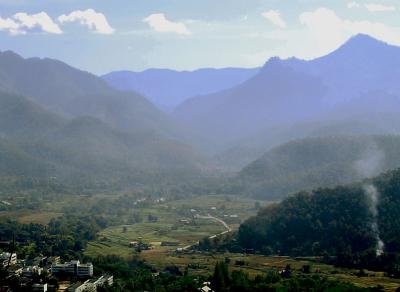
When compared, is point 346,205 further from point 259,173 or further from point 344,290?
point 259,173

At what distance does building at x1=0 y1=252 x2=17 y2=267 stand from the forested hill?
25.2 metres

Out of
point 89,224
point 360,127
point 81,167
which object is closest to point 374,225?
point 89,224

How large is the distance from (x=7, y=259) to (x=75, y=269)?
20.8 feet

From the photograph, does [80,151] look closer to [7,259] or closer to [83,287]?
[7,259]

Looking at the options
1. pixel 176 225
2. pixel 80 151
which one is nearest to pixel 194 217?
pixel 176 225

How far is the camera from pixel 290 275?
5384 cm

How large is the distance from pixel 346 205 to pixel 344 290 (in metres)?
26.0

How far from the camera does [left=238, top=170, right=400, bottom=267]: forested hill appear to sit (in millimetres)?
62531

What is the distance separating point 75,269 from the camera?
5047cm

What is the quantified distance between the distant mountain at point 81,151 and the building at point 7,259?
79917 millimetres

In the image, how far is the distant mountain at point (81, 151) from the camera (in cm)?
14225

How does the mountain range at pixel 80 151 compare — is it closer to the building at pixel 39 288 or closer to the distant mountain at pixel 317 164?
the distant mountain at pixel 317 164

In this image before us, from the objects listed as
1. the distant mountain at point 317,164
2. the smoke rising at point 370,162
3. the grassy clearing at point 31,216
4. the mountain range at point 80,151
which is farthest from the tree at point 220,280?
the mountain range at point 80,151

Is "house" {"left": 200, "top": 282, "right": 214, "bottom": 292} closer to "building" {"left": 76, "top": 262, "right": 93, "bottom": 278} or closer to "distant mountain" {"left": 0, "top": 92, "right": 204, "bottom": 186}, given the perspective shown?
"building" {"left": 76, "top": 262, "right": 93, "bottom": 278}
